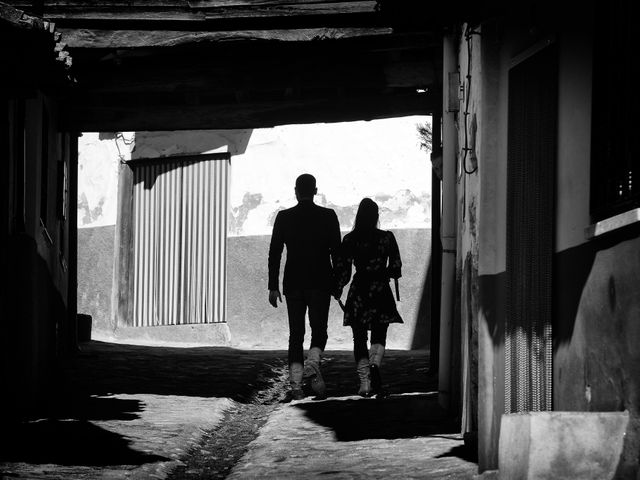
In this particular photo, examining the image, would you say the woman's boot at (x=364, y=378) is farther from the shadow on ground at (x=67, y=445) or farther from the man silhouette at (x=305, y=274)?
the shadow on ground at (x=67, y=445)

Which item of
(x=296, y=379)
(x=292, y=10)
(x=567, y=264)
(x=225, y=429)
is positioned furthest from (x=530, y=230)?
(x=292, y=10)

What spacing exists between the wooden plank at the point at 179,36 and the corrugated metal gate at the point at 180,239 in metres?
8.55

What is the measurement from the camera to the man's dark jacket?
11125mm

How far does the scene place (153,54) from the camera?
40.3 feet

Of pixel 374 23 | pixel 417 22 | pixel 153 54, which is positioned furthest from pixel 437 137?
pixel 417 22

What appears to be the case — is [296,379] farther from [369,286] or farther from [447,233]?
[447,233]

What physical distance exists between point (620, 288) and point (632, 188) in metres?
0.43

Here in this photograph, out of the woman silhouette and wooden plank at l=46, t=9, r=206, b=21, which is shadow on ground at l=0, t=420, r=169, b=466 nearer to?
the woman silhouette

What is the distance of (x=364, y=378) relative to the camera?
11258 millimetres

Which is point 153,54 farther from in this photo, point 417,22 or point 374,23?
point 417,22

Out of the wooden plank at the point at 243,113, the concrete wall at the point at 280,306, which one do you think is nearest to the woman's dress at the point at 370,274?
the wooden plank at the point at 243,113

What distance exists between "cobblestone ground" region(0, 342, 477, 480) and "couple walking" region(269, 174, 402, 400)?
0.31 metres

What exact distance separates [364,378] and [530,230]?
452 cm

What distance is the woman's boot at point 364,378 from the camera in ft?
36.8
